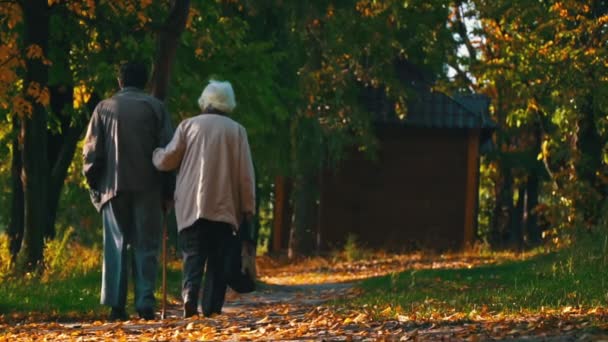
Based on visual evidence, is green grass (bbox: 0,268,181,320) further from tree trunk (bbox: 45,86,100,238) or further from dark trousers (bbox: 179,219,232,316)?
tree trunk (bbox: 45,86,100,238)

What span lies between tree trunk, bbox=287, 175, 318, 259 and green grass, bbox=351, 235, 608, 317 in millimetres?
15191

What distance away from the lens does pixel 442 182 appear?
41500mm

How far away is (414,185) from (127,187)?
2843cm

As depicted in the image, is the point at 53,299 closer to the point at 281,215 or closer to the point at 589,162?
the point at 589,162

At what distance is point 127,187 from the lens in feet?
43.4

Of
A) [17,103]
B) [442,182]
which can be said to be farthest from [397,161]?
[17,103]

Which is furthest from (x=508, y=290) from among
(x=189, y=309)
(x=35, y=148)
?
(x=35, y=148)

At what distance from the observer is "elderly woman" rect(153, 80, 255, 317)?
42.7 feet

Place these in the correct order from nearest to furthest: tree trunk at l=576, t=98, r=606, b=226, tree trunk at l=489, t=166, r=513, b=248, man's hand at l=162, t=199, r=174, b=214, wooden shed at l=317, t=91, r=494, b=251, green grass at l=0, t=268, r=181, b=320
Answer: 1. man's hand at l=162, t=199, r=174, b=214
2. green grass at l=0, t=268, r=181, b=320
3. tree trunk at l=576, t=98, r=606, b=226
4. wooden shed at l=317, t=91, r=494, b=251
5. tree trunk at l=489, t=166, r=513, b=248

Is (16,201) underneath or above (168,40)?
underneath

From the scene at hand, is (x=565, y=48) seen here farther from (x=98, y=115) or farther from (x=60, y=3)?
(x=98, y=115)

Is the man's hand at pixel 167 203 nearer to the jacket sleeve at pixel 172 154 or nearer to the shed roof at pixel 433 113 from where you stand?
the jacket sleeve at pixel 172 154

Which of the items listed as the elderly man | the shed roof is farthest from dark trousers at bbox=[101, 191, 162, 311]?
the shed roof

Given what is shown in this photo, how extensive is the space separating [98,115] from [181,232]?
1248 mm
